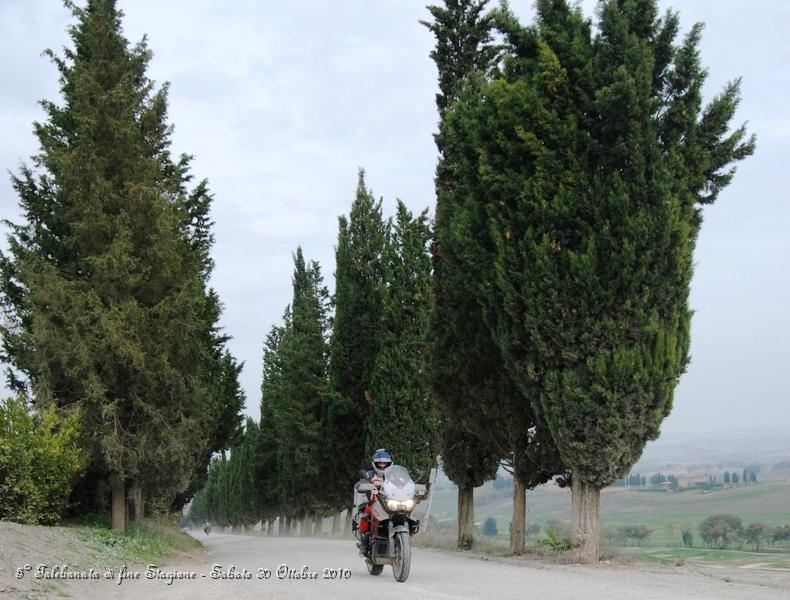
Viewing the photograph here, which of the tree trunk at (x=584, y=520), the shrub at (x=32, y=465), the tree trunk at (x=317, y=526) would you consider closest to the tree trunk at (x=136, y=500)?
the shrub at (x=32, y=465)

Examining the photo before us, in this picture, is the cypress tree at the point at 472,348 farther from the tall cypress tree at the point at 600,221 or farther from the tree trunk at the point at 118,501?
the tree trunk at the point at 118,501

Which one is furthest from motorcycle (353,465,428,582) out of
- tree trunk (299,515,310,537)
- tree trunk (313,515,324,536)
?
tree trunk (299,515,310,537)

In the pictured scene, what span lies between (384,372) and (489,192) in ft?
49.4

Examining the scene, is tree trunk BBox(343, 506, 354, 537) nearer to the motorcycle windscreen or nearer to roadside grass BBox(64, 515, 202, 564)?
roadside grass BBox(64, 515, 202, 564)

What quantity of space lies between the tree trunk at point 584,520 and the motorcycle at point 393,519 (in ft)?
14.9

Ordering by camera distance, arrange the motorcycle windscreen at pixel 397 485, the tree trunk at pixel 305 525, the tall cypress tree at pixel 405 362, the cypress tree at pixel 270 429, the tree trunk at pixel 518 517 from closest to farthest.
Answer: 1. the motorcycle windscreen at pixel 397 485
2. the tree trunk at pixel 518 517
3. the tall cypress tree at pixel 405 362
4. the tree trunk at pixel 305 525
5. the cypress tree at pixel 270 429

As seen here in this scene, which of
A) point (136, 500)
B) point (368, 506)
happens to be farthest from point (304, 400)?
point (368, 506)

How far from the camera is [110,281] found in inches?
699

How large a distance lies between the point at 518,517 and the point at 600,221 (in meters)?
7.35

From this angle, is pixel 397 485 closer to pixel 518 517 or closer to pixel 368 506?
pixel 368 506

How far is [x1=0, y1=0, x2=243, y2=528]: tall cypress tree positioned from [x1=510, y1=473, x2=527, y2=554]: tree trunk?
7.77 meters

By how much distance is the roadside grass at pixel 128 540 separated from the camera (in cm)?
1402

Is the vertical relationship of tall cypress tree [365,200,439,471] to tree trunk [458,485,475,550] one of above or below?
above

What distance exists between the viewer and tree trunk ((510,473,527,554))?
17734mm
